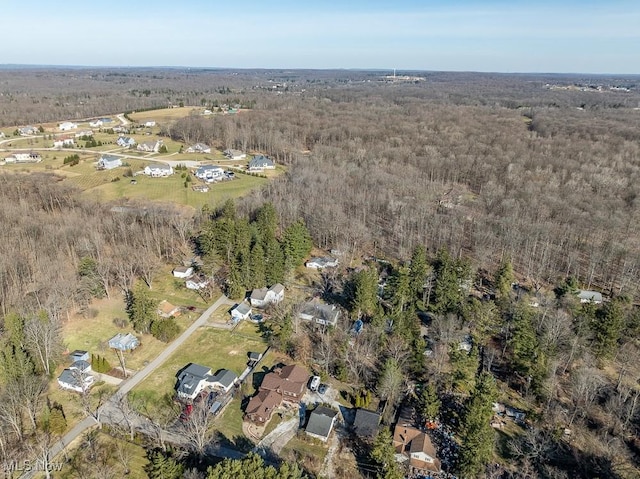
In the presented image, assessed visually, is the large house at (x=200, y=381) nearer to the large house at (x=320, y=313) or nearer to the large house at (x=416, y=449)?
the large house at (x=320, y=313)

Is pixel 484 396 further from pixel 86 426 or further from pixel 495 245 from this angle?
pixel 495 245

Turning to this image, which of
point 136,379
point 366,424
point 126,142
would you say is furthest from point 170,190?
point 366,424

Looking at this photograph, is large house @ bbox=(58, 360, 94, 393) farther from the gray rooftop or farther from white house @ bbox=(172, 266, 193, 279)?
the gray rooftop

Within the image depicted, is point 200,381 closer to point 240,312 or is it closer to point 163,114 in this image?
point 240,312

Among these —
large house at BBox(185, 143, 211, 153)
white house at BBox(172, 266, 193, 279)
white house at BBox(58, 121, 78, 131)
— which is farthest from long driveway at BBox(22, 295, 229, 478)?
white house at BBox(58, 121, 78, 131)

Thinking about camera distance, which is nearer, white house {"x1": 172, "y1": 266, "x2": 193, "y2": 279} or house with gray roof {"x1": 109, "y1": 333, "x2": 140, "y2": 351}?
house with gray roof {"x1": 109, "y1": 333, "x2": 140, "y2": 351}

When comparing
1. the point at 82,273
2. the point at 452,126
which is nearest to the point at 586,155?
the point at 452,126

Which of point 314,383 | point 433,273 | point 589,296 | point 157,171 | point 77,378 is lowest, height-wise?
point 314,383
